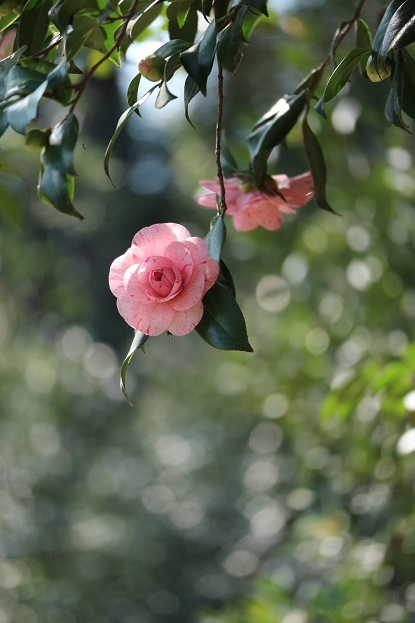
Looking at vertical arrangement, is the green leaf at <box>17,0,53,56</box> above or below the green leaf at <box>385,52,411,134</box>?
below

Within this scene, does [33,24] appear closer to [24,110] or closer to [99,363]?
[24,110]

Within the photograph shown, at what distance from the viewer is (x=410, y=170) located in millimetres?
1384

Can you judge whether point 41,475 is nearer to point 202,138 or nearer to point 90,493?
point 90,493

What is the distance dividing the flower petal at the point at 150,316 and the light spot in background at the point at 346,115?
946mm

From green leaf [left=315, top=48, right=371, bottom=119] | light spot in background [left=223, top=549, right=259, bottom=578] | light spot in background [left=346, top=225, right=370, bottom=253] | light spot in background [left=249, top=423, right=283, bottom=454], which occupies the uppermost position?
green leaf [left=315, top=48, right=371, bottom=119]

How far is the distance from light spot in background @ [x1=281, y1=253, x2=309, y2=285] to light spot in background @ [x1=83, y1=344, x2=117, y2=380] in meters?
1.34

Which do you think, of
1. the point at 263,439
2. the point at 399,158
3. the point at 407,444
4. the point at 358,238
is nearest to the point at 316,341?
the point at 358,238

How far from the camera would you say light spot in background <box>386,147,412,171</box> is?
4.58 feet

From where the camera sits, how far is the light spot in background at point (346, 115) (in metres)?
1.32

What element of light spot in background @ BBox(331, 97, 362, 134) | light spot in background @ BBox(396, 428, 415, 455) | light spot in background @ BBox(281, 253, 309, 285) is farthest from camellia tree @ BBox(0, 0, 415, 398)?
light spot in background @ BBox(281, 253, 309, 285)

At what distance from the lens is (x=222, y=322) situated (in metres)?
0.45

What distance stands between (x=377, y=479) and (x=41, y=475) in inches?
50.1

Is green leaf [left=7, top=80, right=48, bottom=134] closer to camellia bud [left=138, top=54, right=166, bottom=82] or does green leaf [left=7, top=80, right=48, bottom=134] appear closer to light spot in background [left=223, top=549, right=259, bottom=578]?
camellia bud [left=138, top=54, right=166, bottom=82]

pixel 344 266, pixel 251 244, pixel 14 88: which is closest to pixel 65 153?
pixel 14 88
